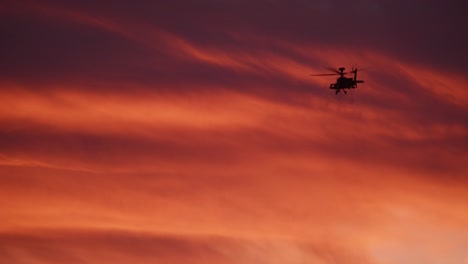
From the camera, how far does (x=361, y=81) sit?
116375 mm

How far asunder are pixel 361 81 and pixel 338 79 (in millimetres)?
5691

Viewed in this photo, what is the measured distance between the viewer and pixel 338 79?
12112 centimetres
